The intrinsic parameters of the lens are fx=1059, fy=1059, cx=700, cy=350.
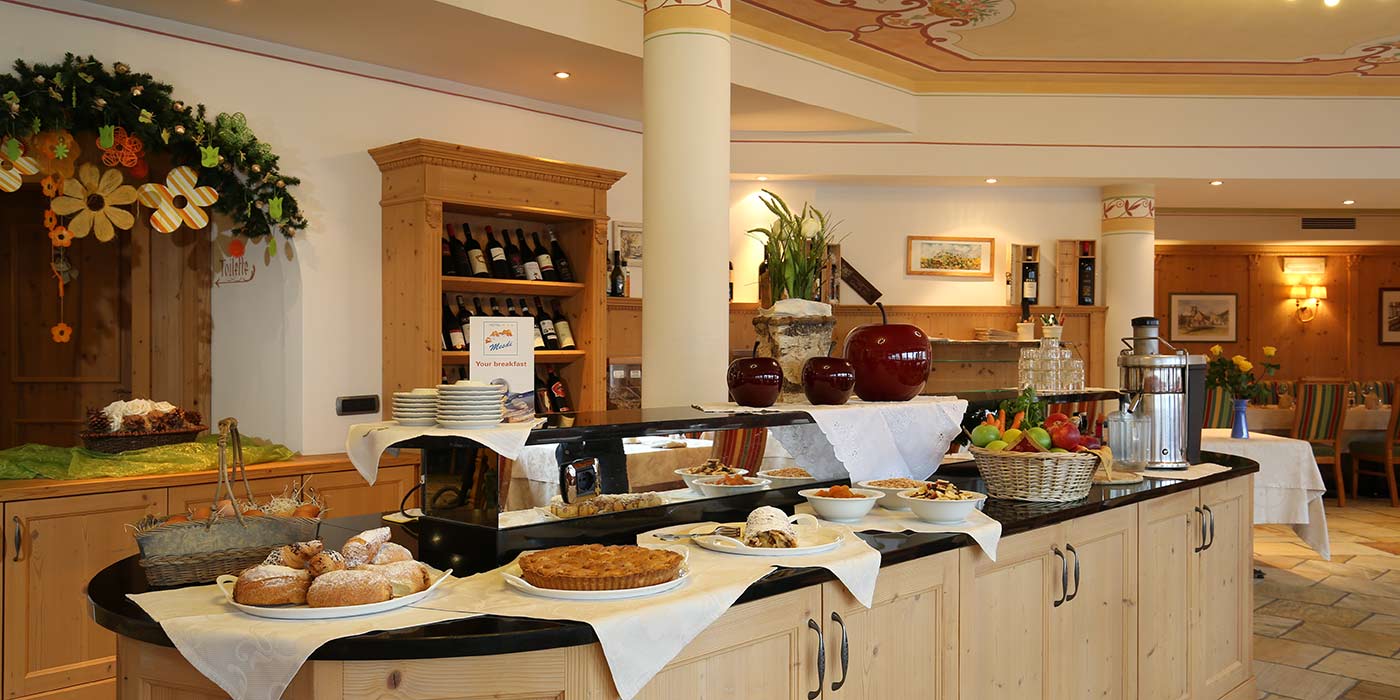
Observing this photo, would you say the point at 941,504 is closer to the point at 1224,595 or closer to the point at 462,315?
the point at 1224,595

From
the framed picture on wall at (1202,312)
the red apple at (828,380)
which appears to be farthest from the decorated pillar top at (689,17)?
the framed picture on wall at (1202,312)

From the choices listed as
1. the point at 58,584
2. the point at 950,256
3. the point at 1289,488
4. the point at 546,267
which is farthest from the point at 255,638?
the point at 950,256

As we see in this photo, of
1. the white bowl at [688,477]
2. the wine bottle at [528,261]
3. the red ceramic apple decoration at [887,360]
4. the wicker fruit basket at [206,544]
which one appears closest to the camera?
the wicker fruit basket at [206,544]

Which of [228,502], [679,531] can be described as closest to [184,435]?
[228,502]

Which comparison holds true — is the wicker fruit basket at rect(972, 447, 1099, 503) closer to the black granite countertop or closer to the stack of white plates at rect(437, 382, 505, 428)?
the black granite countertop

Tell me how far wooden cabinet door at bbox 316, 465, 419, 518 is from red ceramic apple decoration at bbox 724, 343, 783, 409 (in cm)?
243

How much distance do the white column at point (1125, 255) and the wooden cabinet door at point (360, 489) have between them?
6.03 meters

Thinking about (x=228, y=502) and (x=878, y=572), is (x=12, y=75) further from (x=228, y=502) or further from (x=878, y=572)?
(x=878, y=572)

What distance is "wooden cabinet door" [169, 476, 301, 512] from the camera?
4324mm

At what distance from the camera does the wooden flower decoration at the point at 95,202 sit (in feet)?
14.6

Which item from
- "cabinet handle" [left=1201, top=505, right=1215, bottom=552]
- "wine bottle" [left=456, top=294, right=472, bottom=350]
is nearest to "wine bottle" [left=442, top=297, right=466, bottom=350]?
"wine bottle" [left=456, top=294, right=472, bottom=350]

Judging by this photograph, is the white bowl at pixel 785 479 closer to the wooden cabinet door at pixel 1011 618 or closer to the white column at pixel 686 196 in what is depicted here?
the wooden cabinet door at pixel 1011 618

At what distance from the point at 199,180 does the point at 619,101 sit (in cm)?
250

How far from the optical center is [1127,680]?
3398mm
